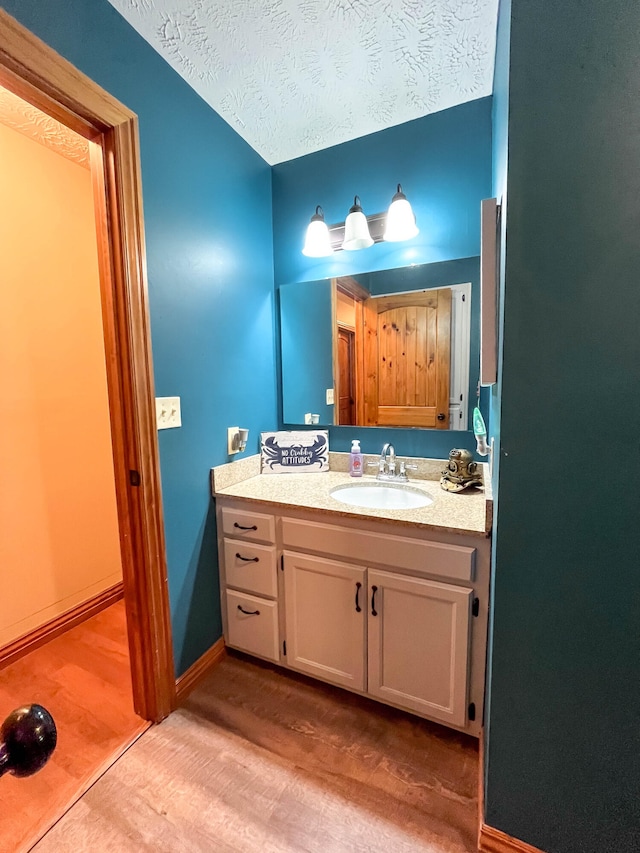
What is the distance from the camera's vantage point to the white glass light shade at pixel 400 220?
5.23 feet

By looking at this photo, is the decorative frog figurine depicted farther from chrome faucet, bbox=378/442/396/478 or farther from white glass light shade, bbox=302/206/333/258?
white glass light shade, bbox=302/206/333/258

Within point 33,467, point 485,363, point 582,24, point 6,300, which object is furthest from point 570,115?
point 33,467

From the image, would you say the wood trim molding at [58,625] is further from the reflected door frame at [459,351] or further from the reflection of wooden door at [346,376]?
the reflected door frame at [459,351]

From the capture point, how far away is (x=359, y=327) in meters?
1.84

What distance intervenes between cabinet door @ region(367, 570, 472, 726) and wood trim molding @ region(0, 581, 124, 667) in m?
1.62

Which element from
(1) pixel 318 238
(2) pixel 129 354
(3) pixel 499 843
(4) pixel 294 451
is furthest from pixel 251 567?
(1) pixel 318 238

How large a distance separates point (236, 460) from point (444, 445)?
998 mm

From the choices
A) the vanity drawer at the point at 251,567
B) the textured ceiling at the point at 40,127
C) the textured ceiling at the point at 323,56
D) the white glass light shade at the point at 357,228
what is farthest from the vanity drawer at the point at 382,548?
the textured ceiling at the point at 40,127

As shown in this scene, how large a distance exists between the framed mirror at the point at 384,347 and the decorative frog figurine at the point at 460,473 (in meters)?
0.15

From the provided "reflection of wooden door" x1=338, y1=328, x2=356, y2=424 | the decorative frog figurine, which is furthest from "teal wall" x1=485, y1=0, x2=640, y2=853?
"reflection of wooden door" x1=338, y1=328, x2=356, y2=424

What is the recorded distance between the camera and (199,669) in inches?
62.2

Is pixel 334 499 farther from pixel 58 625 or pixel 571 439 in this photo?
pixel 58 625

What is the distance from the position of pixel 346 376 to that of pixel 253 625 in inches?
49.2

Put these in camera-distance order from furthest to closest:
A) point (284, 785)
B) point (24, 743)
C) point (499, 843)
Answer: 1. point (284, 785)
2. point (499, 843)
3. point (24, 743)
